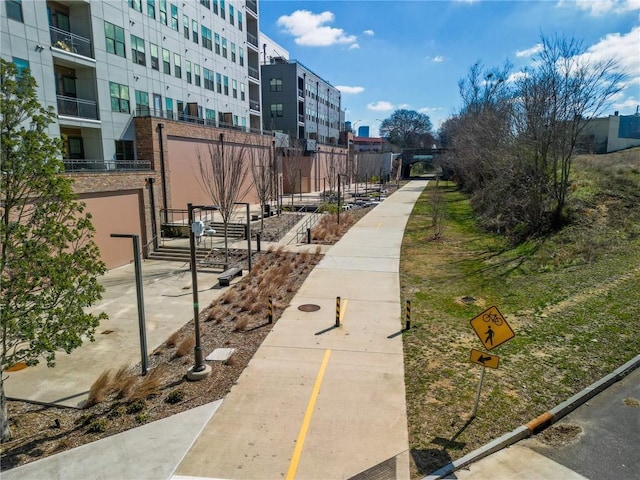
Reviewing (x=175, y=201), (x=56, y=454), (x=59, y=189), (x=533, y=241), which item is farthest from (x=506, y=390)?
(x=175, y=201)

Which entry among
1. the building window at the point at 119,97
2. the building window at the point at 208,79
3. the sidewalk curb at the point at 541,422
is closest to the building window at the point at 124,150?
the building window at the point at 119,97

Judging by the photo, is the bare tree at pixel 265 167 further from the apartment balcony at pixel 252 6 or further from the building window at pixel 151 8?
the apartment balcony at pixel 252 6

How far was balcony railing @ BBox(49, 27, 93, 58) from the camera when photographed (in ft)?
73.0

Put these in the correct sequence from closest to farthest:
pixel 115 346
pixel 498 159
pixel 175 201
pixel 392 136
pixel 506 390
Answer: pixel 506 390 < pixel 115 346 < pixel 175 201 < pixel 498 159 < pixel 392 136

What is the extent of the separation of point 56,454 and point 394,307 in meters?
9.80

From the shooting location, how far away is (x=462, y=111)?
63.7 meters

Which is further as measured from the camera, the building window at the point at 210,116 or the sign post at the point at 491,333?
the building window at the point at 210,116

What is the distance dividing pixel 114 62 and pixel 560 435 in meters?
29.2

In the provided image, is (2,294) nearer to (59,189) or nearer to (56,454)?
(59,189)

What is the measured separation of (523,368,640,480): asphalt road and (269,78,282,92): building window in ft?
203

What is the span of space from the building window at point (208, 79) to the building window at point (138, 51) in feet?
28.1

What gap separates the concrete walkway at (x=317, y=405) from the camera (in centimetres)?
631

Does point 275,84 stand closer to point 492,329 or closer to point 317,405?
point 317,405

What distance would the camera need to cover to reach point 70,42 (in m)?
23.1
